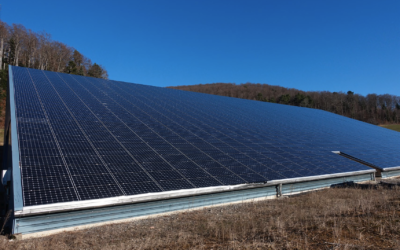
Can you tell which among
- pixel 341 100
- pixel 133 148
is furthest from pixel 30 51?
pixel 341 100

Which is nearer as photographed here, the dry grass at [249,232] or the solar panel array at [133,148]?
the dry grass at [249,232]

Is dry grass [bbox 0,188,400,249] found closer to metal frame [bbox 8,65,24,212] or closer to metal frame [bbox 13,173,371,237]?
metal frame [bbox 13,173,371,237]

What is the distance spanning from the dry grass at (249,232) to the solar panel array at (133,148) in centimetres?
89

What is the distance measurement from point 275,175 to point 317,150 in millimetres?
6762

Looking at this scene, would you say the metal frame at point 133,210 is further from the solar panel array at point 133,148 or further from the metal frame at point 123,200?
the solar panel array at point 133,148

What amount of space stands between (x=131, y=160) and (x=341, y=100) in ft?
379

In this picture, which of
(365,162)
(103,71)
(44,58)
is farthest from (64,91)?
(103,71)

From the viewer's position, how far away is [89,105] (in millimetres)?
12719

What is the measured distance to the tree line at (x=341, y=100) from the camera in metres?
94.1

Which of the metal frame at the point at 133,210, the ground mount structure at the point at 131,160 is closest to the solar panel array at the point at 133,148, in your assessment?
the ground mount structure at the point at 131,160

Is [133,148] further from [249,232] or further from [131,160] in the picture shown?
[249,232]

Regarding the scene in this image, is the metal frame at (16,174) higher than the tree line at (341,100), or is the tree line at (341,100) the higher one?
the tree line at (341,100)

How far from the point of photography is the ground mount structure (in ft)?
20.1

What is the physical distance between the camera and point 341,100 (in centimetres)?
10594
